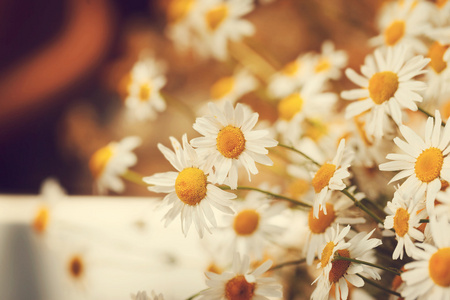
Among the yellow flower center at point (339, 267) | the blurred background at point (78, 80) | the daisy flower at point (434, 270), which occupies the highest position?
the blurred background at point (78, 80)

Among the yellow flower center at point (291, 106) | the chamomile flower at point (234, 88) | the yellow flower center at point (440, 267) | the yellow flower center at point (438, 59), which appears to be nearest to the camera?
the yellow flower center at point (440, 267)

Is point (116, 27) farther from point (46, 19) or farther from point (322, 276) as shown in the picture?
point (322, 276)

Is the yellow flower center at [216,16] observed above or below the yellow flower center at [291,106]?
above

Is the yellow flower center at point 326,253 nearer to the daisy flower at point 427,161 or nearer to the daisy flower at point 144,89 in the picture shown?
the daisy flower at point 427,161

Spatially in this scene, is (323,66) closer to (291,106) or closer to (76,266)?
(291,106)

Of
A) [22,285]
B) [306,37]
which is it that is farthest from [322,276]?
[306,37]

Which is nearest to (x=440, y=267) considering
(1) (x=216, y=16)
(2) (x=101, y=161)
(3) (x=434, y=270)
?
(3) (x=434, y=270)

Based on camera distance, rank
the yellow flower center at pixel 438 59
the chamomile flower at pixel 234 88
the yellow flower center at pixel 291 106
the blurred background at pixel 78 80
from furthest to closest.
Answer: the blurred background at pixel 78 80
the chamomile flower at pixel 234 88
the yellow flower center at pixel 291 106
the yellow flower center at pixel 438 59

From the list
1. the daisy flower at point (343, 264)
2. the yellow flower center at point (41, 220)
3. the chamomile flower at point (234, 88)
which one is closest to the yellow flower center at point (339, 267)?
the daisy flower at point (343, 264)
